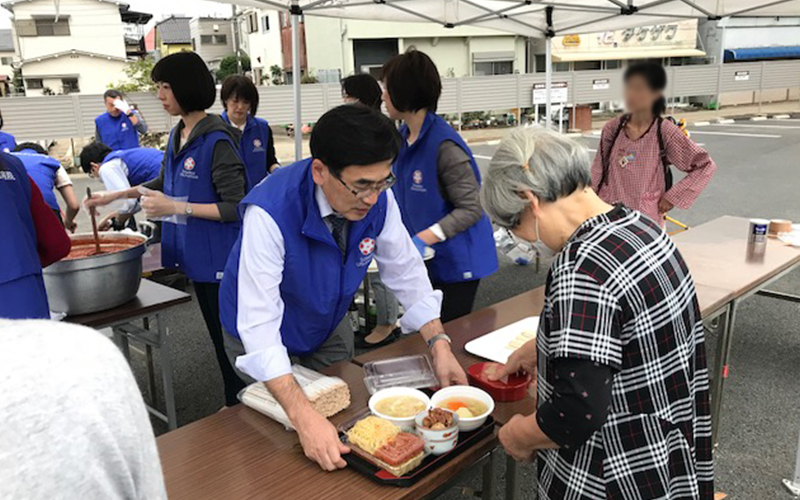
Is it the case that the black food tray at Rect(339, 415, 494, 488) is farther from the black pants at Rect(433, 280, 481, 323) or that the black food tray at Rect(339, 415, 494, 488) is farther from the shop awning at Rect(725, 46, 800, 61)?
the shop awning at Rect(725, 46, 800, 61)

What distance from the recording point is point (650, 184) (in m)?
3.04

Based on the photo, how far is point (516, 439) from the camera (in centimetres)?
128

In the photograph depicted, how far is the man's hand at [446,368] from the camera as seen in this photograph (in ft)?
5.42

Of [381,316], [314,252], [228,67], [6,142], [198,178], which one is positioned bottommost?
[381,316]

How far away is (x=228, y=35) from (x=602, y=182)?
32686mm

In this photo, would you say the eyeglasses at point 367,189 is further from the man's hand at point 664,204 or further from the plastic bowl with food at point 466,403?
the man's hand at point 664,204

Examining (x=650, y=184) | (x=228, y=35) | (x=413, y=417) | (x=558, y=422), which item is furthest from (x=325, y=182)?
(x=228, y=35)

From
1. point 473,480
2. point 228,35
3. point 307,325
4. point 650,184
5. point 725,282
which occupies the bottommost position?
point 473,480

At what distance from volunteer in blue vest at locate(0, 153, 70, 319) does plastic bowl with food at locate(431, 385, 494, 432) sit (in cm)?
129

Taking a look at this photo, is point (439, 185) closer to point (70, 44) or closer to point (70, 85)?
point (70, 85)

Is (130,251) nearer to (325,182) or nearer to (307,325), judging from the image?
(307,325)

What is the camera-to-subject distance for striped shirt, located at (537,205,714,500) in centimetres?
106

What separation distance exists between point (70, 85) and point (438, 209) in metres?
23.4

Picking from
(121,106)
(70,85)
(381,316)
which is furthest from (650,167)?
(70,85)
